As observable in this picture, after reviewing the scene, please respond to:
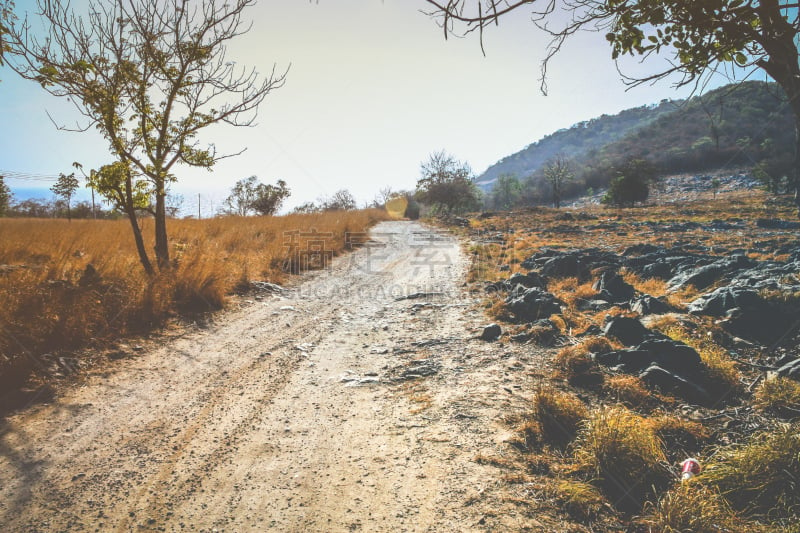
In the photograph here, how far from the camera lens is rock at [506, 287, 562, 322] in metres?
5.32

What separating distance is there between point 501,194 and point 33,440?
301 feet

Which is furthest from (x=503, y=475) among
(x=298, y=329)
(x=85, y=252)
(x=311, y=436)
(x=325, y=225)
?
(x=325, y=225)

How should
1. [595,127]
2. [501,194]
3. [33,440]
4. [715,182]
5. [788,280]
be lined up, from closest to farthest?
[33,440] → [788,280] → [715,182] → [501,194] → [595,127]

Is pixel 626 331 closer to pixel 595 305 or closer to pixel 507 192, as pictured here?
pixel 595 305

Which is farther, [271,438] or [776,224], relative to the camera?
[776,224]

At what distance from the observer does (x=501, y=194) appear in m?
88.1

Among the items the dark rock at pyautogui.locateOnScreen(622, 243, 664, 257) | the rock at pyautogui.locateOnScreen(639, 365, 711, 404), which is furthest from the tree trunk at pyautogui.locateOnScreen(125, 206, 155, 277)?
the dark rock at pyautogui.locateOnScreen(622, 243, 664, 257)

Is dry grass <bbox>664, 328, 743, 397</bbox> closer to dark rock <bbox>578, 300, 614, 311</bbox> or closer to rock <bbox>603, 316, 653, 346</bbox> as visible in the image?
rock <bbox>603, 316, 653, 346</bbox>

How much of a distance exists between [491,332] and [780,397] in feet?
8.75

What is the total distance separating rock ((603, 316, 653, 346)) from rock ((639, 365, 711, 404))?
0.76 m

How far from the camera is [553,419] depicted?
2.77 metres

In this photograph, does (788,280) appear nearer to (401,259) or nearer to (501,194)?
(401,259)

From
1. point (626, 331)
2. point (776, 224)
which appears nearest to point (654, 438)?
point (626, 331)

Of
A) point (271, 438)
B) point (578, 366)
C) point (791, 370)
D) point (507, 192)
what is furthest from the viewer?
point (507, 192)
